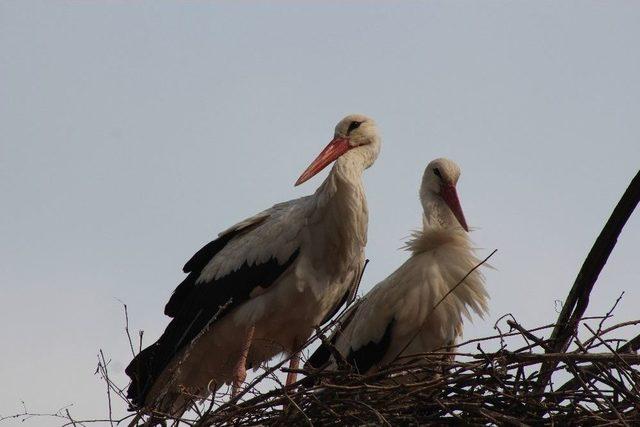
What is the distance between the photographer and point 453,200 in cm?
755

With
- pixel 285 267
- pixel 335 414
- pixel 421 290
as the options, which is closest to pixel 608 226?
pixel 335 414

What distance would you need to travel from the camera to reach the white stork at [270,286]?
741 cm

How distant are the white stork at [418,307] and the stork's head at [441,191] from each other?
0.33 m

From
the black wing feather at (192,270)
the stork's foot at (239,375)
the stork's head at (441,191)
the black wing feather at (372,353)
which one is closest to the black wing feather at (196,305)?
the black wing feather at (192,270)

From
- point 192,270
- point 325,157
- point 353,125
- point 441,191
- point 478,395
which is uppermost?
point 353,125

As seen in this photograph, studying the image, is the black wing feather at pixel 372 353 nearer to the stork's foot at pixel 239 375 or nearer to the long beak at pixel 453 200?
the stork's foot at pixel 239 375

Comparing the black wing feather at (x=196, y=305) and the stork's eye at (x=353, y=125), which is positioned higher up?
the stork's eye at (x=353, y=125)

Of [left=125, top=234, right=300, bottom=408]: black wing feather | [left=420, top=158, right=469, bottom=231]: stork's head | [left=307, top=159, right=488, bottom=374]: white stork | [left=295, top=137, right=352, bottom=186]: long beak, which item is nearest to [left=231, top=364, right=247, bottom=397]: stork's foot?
[left=125, top=234, right=300, bottom=408]: black wing feather

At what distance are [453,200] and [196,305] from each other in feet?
5.19

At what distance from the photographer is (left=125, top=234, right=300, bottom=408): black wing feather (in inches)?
293

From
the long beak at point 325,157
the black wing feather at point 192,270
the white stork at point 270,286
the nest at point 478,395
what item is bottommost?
the nest at point 478,395

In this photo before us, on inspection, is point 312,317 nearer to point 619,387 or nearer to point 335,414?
point 335,414

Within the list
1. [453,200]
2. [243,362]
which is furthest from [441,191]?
[243,362]

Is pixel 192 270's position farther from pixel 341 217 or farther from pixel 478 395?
pixel 478 395
